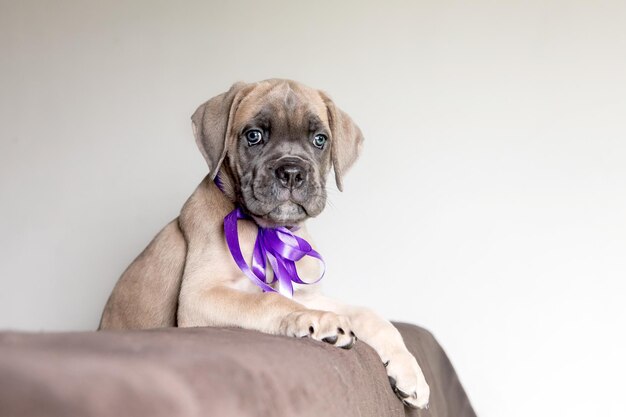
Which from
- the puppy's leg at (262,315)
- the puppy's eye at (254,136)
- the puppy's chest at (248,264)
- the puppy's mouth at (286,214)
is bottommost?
the puppy's leg at (262,315)

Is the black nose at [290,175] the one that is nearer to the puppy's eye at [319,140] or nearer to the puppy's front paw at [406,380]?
the puppy's eye at [319,140]

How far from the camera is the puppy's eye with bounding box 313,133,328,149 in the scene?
2.80 m

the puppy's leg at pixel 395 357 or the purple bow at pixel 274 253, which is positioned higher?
the purple bow at pixel 274 253

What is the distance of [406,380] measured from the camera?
225cm

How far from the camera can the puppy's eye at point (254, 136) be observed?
271 cm

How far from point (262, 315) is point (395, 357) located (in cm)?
42

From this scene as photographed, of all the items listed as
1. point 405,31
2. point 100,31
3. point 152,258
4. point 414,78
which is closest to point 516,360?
point 414,78

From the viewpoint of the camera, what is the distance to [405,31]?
169 inches

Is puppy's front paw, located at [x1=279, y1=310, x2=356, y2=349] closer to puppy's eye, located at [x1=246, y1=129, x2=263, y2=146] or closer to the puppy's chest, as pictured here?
the puppy's chest

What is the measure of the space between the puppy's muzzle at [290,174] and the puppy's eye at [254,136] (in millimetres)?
199

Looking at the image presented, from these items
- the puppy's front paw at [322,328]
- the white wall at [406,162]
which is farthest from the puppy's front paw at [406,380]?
the white wall at [406,162]

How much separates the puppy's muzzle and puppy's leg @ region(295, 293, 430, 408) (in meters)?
0.47

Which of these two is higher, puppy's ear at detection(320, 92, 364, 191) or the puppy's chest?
puppy's ear at detection(320, 92, 364, 191)

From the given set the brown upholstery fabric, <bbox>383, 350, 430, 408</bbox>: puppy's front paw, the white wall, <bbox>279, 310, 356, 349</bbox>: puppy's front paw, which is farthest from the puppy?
the white wall
